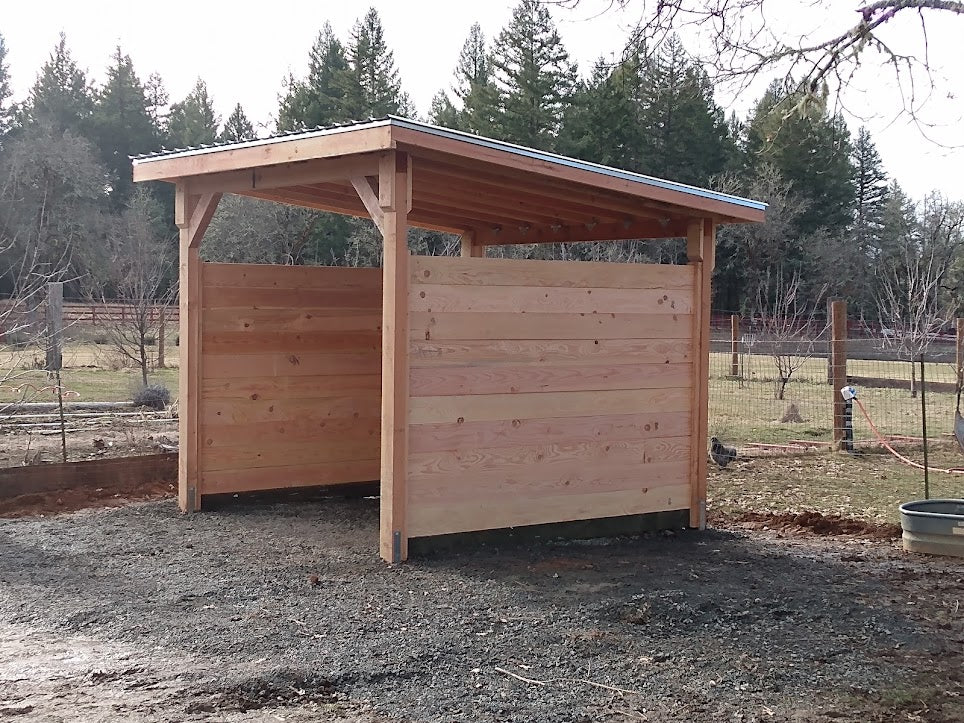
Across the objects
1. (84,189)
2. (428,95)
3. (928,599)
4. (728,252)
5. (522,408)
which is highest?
(428,95)

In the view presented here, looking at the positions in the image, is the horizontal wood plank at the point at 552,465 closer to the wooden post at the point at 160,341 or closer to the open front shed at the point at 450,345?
the open front shed at the point at 450,345

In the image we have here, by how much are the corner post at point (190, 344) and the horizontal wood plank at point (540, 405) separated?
2014 millimetres

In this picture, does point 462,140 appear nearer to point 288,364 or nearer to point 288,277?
point 288,277

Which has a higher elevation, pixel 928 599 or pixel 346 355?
pixel 346 355

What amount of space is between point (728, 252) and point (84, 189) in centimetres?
2398

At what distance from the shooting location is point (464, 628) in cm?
445

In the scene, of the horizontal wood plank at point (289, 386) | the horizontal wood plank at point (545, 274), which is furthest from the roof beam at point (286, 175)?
the horizontal wood plank at point (289, 386)

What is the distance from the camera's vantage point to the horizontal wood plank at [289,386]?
6.95m

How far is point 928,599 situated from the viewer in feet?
16.9

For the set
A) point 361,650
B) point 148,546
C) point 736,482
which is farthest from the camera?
point 736,482

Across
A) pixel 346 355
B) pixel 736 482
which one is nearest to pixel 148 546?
pixel 346 355

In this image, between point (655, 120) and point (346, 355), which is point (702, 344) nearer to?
point (346, 355)

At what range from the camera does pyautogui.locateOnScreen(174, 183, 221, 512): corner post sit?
6.79m

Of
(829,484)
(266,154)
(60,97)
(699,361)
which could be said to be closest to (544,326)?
(699,361)
